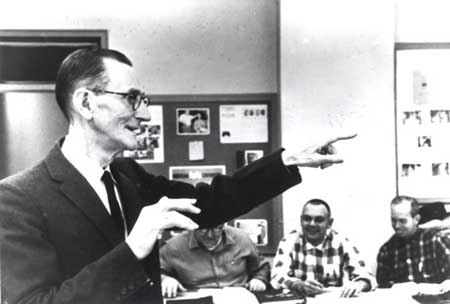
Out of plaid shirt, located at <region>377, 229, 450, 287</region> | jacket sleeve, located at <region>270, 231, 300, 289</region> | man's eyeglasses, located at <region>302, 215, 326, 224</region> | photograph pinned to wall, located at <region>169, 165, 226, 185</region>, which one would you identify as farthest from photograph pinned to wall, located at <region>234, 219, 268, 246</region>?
plaid shirt, located at <region>377, 229, 450, 287</region>

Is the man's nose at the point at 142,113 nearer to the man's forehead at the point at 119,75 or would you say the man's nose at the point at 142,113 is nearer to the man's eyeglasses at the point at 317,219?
the man's forehead at the point at 119,75

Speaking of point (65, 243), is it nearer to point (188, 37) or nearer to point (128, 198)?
point (128, 198)

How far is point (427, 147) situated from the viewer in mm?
3559

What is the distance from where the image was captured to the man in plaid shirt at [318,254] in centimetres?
286

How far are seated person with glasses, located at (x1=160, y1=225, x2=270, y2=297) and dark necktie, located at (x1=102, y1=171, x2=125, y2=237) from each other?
1804 mm

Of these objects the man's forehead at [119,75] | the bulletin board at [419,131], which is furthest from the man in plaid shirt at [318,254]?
the man's forehead at [119,75]

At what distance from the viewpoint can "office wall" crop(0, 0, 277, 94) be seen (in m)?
3.48

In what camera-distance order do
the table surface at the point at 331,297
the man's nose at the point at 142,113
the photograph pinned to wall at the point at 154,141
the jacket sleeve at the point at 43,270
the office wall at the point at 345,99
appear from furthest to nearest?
1. the photograph pinned to wall at the point at 154,141
2. the office wall at the point at 345,99
3. the table surface at the point at 331,297
4. the man's nose at the point at 142,113
5. the jacket sleeve at the point at 43,270

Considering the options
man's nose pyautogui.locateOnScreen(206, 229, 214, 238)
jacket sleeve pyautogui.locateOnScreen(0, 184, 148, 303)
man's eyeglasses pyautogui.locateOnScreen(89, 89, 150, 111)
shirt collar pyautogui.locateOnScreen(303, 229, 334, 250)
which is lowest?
shirt collar pyautogui.locateOnScreen(303, 229, 334, 250)

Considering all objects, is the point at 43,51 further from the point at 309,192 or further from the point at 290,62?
the point at 309,192

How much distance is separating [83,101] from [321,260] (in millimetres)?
2123

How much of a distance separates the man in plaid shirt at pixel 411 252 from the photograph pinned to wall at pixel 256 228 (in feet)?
2.77

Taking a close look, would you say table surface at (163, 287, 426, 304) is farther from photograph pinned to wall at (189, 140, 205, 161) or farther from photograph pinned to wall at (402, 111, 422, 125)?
photograph pinned to wall at (402, 111, 422, 125)

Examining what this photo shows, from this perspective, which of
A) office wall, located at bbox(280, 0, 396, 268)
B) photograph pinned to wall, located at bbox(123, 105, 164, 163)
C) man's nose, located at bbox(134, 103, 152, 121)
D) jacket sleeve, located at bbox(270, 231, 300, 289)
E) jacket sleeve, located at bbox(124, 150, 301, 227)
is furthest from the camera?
photograph pinned to wall, located at bbox(123, 105, 164, 163)
